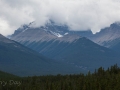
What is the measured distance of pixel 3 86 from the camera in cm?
18075

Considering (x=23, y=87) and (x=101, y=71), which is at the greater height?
(x=101, y=71)

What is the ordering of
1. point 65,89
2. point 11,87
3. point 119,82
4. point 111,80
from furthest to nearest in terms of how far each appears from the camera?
point 11,87
point 65,89
point 111,80
point 119,82

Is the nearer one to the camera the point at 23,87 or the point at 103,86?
the point at 103,86

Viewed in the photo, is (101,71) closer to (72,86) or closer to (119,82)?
(72,86)

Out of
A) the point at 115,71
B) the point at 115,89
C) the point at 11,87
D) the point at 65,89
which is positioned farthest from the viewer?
the point at 115,71

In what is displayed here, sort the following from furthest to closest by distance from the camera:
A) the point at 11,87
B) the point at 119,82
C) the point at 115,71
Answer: the point at 115,71, the point at 11,87, the point at 119,82

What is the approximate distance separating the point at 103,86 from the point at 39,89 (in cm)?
3038

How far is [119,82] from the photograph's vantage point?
429 ft

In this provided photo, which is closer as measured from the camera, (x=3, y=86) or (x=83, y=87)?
(x=83, y=87)

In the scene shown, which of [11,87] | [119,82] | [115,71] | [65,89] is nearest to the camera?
[119,82]

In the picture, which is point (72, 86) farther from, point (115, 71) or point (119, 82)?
point (115, 71)


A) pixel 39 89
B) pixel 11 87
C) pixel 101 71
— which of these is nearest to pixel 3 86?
pixel 11 87

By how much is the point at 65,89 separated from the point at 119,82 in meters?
29.0

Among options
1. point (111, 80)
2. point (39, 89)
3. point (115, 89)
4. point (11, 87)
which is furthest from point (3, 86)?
point (115, 89)
